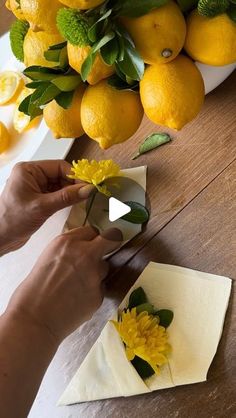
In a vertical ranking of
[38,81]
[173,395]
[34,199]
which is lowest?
[173,395]

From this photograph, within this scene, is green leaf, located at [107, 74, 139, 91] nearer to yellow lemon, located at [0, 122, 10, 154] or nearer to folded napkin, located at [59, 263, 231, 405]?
folded napkin, located at [59, 263, 231, 405]

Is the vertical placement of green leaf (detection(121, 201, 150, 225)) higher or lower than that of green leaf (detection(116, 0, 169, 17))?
lower

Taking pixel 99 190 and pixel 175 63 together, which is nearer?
pixel 175 63

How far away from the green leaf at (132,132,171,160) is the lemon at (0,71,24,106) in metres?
0.28

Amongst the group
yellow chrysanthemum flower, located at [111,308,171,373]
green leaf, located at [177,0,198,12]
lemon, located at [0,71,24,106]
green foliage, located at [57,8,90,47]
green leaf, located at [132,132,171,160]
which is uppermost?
green foliage, located at [57,8,90,47]

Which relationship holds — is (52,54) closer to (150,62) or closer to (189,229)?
(150,62)

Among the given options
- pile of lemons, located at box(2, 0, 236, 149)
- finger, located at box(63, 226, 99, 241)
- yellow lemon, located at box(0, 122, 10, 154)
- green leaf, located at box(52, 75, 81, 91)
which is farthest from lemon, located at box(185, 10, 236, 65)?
yellow lemon, located at box(0, 122, 10, 154)

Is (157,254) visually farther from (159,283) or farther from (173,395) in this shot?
(173,395)

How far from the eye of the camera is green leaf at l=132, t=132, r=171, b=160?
1.86ft

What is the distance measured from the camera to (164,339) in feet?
1.51

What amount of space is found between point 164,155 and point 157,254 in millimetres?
122

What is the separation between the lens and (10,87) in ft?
2.53

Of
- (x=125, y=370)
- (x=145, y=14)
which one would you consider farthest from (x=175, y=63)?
(x=125, y=370)

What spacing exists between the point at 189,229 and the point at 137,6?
A: 0.75 feet
